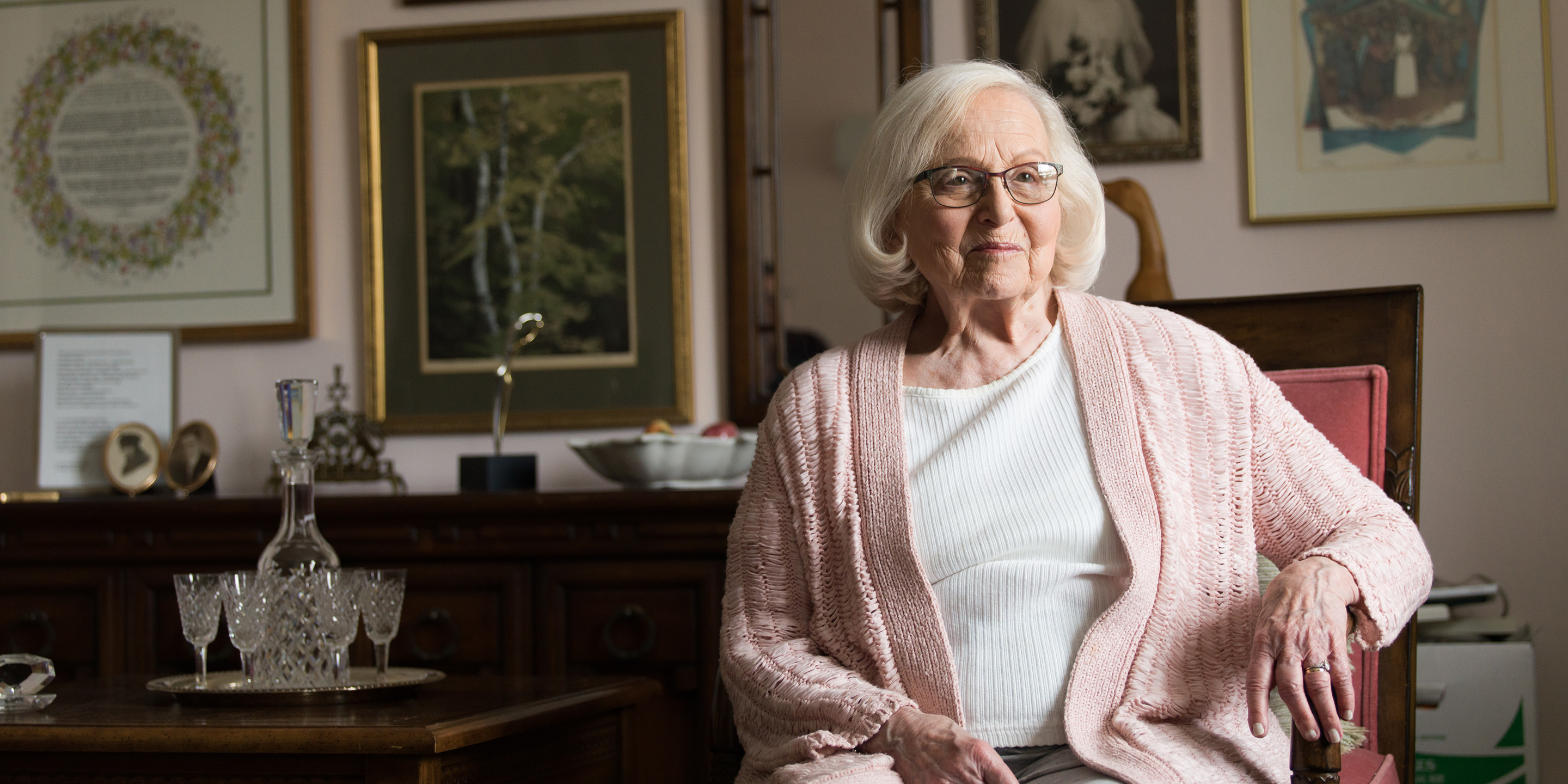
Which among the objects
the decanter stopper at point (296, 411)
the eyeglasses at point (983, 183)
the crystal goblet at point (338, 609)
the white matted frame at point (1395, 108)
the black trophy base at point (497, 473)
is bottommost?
the crystal goblet at point (338, 609)

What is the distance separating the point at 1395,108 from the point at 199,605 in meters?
2.43

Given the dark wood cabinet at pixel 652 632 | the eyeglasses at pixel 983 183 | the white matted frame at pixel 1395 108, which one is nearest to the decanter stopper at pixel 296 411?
the dark wood cabinet at pixel 652 632

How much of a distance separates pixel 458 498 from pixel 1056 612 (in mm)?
1349

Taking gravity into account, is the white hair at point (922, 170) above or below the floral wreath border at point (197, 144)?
below

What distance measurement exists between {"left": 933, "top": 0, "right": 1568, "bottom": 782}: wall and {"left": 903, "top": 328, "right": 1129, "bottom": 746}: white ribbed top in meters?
1.26

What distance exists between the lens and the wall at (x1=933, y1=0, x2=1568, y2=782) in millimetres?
2631

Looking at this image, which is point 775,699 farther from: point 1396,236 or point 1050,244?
point 1396,236

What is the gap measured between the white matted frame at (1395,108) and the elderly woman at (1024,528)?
112cm

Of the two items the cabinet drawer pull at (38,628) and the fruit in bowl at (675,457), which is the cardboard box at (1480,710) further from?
the cabinet drawer pull at (38,628)

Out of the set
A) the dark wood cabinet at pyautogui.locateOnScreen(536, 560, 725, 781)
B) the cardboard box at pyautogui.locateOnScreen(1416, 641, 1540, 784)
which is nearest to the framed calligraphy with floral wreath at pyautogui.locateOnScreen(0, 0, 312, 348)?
the dark wood cabinet at pyautogui.locateOnScreen(536, 560, 725, 781)

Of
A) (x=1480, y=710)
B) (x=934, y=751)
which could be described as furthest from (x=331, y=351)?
(x=1480, y=710)

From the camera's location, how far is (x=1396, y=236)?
270 cm

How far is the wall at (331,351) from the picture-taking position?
10.0 feet

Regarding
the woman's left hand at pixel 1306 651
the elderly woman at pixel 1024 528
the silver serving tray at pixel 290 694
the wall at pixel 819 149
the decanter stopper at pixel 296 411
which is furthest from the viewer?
the wall at pixel 819 149
